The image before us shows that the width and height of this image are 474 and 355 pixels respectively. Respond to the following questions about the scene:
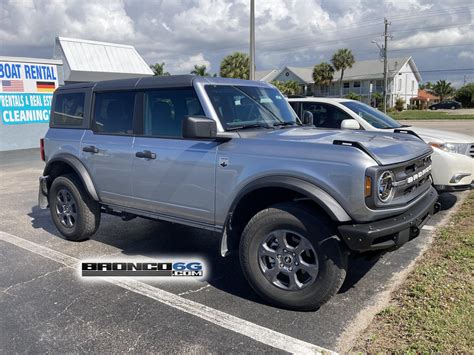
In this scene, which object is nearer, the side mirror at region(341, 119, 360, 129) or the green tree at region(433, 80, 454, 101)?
the side mirror at region(341, 119, 360, 129)

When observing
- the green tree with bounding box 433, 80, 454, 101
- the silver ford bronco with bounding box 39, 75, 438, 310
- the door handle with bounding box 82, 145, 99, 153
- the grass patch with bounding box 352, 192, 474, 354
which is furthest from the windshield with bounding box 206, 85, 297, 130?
the green tree with bounding box 433, 80, 454, 101

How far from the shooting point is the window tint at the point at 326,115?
741 cm

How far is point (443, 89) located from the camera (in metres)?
91.4

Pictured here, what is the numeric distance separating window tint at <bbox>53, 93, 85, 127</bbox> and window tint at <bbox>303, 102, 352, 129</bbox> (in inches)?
155

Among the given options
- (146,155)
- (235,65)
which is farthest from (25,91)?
(235,65)

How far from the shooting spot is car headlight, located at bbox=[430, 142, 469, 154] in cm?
636

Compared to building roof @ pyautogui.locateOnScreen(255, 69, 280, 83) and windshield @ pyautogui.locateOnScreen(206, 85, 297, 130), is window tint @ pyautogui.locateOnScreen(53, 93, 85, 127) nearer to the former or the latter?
windshield @ pyautogui.locateOnScreen(206, 85, 297, 130)

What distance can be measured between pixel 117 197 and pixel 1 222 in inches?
116

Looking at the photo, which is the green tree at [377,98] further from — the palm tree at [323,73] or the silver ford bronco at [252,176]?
the silver ford bronco at [252,176]

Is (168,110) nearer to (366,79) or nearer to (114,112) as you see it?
(114,112)

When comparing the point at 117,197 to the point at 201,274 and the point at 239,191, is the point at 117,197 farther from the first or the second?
the point at 239,191

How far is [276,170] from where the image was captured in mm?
3564

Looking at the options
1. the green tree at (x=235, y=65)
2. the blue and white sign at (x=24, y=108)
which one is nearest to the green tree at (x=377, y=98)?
the green tree at (x=235, y=65)

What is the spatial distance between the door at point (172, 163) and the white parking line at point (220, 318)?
0.77m
